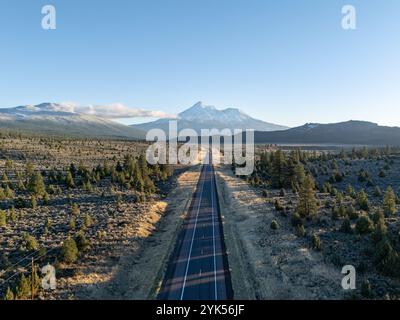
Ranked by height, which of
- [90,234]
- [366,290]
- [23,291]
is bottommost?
[366,290]

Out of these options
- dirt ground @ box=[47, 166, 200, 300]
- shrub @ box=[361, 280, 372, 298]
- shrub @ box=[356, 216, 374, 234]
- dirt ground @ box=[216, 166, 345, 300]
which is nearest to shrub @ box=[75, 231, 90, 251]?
dirt ground @ box=[47, 166, 200, 300]

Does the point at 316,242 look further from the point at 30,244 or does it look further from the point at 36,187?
the point at 36,187

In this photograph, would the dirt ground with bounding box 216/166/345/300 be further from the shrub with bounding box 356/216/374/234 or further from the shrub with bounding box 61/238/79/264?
the shrub with bounding box 61/238/79/264

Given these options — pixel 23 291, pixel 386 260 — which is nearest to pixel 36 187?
pixel 23 291

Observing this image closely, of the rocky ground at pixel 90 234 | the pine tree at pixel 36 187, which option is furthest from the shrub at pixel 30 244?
the pine tree at pixel 36 187

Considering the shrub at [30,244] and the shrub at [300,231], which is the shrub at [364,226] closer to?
the shrub at [300,231]
